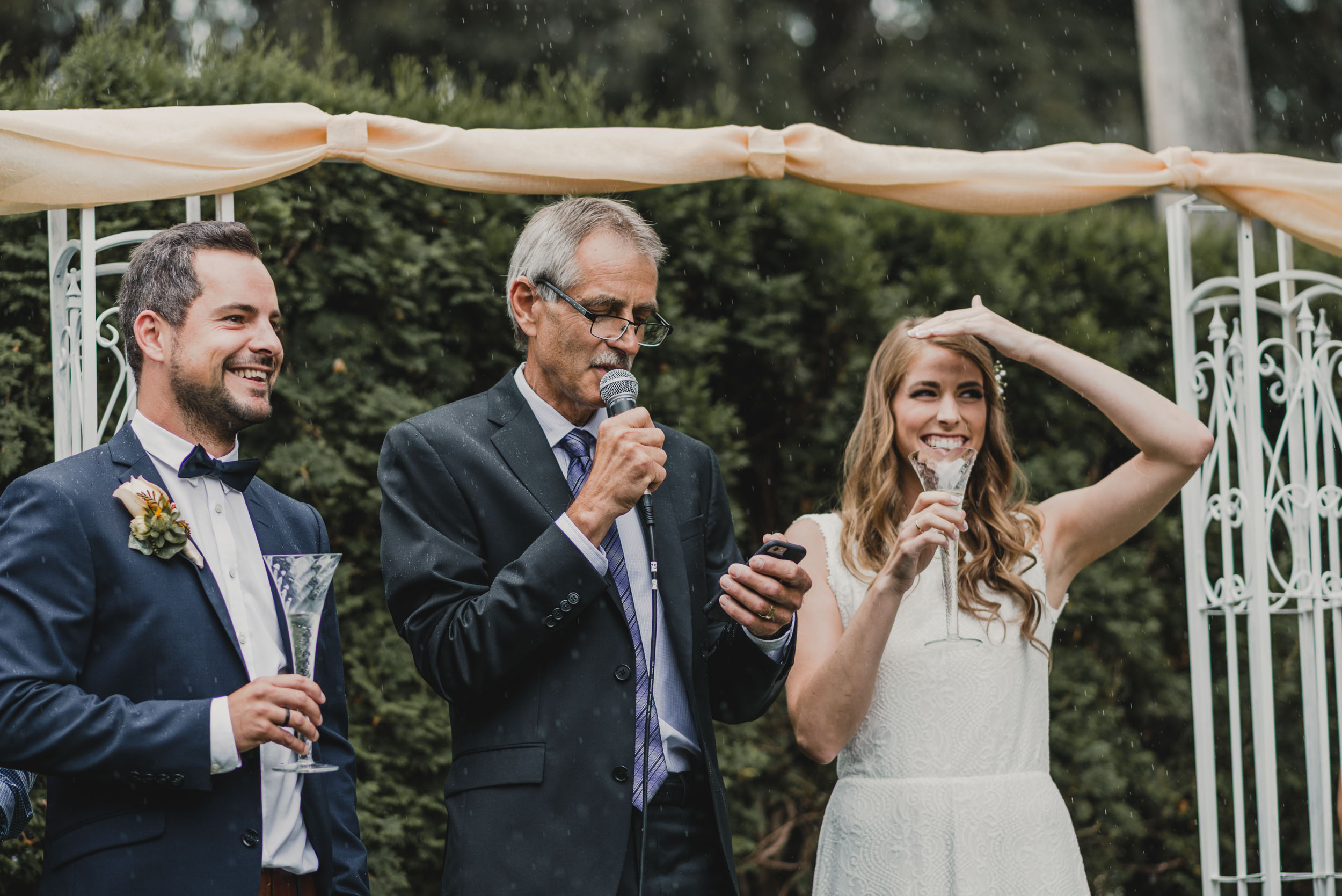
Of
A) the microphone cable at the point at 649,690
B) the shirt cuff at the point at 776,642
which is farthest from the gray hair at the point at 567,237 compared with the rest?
the shirt cuff at the point at 776,642

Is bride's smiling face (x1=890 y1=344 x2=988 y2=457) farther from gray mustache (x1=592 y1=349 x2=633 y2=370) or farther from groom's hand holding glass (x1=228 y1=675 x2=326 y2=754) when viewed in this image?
groom's hand holding glass (x1=228 y1=675 x2=326 y2=754)

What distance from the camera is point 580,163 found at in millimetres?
4004

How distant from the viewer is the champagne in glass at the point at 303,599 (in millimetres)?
2580

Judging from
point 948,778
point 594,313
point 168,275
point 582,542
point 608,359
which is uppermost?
point 168,275

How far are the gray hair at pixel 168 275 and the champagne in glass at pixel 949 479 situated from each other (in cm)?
165

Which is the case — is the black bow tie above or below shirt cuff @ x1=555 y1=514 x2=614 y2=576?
above

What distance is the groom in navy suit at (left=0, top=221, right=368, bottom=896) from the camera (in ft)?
8.46

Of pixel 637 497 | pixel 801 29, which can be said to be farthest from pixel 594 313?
pixel 801 29

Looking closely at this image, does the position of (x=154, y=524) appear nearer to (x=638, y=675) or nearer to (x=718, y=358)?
(x=638, y=675)

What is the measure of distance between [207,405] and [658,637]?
1.14m

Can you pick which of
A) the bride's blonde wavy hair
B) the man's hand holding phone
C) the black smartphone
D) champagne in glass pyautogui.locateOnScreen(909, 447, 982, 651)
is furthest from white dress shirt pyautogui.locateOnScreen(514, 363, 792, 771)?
the bride's blonde wavy hair

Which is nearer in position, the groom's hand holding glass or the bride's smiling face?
the groom's hand holding glass

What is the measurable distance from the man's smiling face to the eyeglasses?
66 centimetres

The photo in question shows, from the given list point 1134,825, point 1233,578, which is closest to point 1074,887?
point 1233,578
